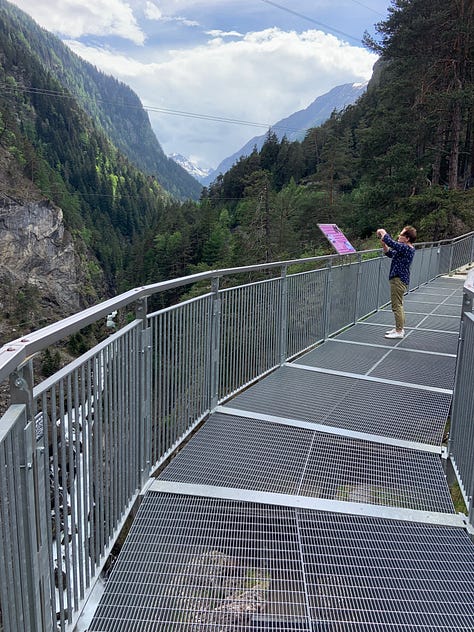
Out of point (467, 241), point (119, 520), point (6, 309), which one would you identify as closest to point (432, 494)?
point (119, 520)

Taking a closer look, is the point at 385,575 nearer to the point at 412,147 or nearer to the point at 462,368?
the point at 462,368

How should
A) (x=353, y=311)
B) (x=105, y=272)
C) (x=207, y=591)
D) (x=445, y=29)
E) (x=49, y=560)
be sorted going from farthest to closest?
(x=105, y=272), (x=445, y=29), (x=353, y=311), (x=207, y=591), (x=49, y=560)

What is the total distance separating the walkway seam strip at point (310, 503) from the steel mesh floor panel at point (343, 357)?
3.29 meters

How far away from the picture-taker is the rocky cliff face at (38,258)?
7088cm

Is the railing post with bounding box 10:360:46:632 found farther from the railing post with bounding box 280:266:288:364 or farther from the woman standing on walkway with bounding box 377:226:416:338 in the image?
the woman standing on walkway with bounding box 377:226:416:338

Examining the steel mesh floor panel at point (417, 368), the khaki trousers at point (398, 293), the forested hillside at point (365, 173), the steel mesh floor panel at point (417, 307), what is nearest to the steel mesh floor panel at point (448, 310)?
the steel mesh floor panel at point (417, 307)

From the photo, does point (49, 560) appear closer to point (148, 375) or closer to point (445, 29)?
point (148, 375)

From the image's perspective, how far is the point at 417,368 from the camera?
6.86 meters

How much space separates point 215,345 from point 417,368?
337 centimetres

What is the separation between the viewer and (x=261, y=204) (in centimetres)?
3709

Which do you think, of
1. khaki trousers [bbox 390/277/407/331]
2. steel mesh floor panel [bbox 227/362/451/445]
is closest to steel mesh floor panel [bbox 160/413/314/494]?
steel mesh floor panel [bbox 227/362/451/445]

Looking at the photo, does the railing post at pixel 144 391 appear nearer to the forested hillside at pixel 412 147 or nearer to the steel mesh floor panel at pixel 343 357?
the steel mesh floor panel at pixel 343 357

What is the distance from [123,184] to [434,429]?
568 feet

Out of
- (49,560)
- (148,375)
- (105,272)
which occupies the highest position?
(148,375)
